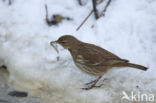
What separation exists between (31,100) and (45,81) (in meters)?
0.31

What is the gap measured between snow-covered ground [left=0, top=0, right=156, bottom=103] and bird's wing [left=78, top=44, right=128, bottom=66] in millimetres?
269

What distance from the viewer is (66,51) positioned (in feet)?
18.6

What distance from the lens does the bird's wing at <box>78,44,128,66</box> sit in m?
4.94

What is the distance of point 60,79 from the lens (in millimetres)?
5148

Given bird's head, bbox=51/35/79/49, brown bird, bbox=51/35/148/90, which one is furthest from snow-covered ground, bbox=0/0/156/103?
bird's head, bbox=51/35/79/49

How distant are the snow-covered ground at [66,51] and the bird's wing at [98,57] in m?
0.27

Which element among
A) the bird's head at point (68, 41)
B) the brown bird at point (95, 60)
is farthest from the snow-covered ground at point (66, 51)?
the bird's head at point (68, 41)

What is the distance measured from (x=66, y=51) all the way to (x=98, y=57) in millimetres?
791

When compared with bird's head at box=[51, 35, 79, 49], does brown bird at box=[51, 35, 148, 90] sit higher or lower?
lower

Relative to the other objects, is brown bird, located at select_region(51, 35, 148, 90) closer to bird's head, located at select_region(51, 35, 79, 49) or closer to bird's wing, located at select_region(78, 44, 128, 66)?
bird's wing, located at select_region(78, 44, 128, 66)

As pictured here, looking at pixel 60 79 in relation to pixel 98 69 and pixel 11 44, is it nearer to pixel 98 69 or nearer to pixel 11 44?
pixel 98 69

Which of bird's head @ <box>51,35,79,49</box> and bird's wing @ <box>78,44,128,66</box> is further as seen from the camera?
bird's head @ <box>51,35,79,49</box>

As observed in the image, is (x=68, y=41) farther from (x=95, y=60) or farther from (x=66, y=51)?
(x=95, y=60)

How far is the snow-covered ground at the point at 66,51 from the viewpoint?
4.94 meters
